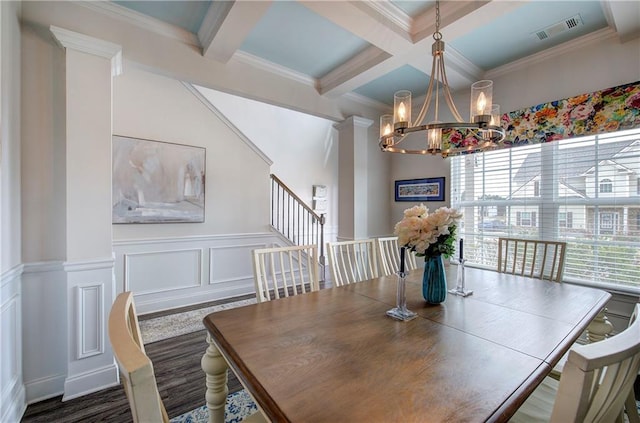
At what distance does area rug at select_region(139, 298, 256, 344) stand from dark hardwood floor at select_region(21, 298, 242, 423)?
0.34 m

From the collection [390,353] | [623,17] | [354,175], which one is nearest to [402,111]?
[390,353]

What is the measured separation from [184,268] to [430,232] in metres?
3.17

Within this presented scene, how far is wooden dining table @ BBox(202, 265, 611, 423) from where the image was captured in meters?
0.75

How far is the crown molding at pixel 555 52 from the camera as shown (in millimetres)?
2273

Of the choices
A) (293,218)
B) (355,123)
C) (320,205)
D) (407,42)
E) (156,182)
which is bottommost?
(293,218)

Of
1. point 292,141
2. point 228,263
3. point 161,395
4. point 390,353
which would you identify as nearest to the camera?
point 390,353

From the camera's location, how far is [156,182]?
3.38 metres

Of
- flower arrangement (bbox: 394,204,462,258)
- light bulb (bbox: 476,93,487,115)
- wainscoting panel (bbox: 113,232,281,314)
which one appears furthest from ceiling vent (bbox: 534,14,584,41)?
wainscoting panel (bbox: 113,232,281,314)

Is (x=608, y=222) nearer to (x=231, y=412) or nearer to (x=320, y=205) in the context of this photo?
(x=231, y=412)

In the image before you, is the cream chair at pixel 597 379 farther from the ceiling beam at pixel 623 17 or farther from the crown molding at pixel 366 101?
the crown molding at pixel 366 101

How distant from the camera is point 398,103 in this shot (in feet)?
5.50

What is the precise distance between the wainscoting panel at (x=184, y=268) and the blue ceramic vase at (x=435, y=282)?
2961 millimetres

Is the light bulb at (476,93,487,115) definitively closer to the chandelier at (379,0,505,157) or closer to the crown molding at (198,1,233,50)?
the chandelier at (379,0,505,157)

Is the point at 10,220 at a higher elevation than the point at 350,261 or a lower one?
higher
